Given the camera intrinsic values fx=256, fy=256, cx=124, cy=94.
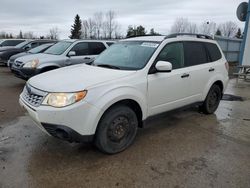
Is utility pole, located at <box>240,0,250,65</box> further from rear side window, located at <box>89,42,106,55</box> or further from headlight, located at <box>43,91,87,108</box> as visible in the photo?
headlight, located at <box>43,91,87,108</box>

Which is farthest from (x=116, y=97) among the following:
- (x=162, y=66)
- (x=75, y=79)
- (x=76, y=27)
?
(x=76, y=27)

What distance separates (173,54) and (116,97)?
1669 millimetres

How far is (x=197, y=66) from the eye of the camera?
5145mm

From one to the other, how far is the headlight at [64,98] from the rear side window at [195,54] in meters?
2.42

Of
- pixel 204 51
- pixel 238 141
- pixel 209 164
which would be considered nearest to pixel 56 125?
pixel 209 164

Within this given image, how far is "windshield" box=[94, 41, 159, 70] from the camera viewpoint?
14.0 feet

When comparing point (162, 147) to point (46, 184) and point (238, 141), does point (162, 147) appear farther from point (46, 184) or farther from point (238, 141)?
point (46, 184)

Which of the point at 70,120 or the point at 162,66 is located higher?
the point at 162,66

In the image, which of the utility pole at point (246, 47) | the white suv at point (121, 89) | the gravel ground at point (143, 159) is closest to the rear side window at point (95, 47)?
the white suv at point (121, 89)

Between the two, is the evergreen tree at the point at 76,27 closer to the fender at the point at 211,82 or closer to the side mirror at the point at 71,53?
the side mirror at the point at 71,53

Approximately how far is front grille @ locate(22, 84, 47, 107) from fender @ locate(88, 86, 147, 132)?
2.31 feet

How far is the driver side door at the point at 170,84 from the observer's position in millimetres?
4234

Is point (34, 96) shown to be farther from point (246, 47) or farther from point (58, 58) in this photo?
point (246, 47)

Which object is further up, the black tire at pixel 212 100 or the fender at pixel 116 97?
the fender at pixel 116 97
